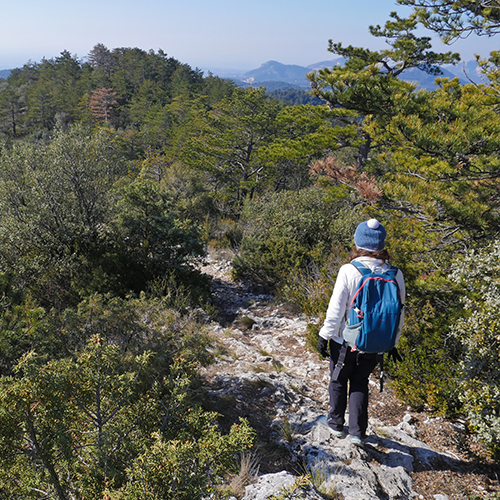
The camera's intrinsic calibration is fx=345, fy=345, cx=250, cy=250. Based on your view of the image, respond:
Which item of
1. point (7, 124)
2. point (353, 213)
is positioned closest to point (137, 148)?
point (7, 124)

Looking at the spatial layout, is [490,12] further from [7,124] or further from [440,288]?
[7,124]

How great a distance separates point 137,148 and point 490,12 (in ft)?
107

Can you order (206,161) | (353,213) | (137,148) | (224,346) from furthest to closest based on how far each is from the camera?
1. (137,148)
2. (206,161)
3. (353,213)
4. (224,346)

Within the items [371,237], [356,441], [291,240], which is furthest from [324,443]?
[291,240]

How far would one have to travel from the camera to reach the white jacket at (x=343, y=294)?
8.07ft

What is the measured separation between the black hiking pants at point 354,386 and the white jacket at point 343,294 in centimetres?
19

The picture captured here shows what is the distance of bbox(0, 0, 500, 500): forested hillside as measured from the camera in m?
1.70

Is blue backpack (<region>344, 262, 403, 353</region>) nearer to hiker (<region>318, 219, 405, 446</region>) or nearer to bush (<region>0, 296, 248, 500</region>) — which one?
hiker (<region>318, 219, 405, 446</region>)

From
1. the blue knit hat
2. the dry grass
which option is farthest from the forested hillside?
the blue knit hat

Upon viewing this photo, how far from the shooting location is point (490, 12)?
5066 mm

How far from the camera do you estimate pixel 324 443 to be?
2.77 meters

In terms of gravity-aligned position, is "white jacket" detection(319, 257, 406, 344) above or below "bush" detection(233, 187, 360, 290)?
above

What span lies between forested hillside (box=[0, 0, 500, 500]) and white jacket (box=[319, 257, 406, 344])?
90cm

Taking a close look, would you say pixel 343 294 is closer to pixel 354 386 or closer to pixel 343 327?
pixel 343 327
